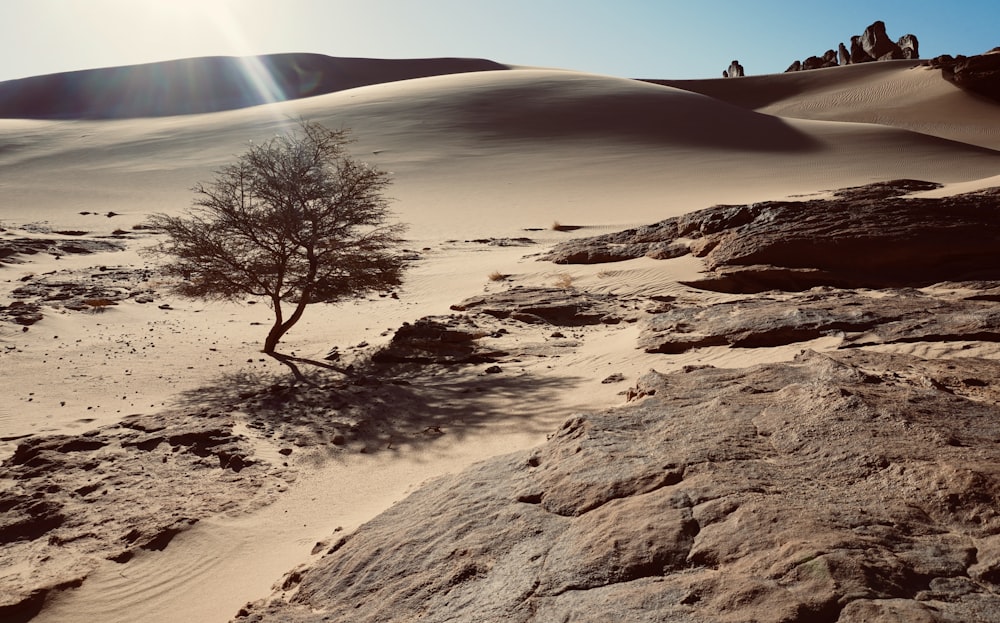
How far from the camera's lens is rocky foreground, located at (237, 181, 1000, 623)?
2.79 meters

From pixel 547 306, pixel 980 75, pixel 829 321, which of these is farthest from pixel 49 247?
pixel 980 75

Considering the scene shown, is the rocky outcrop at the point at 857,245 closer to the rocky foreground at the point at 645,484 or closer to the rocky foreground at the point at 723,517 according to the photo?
the rocky foreground at the point at 645,484

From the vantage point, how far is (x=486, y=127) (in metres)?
43.1

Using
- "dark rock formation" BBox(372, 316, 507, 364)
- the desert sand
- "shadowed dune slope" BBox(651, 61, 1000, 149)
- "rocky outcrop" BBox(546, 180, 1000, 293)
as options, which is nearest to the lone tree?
the desert sand

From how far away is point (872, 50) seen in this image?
293 ft

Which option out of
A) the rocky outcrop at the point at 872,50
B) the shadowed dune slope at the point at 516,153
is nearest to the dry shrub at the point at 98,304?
the shadowed dune slope at the point at 516,153

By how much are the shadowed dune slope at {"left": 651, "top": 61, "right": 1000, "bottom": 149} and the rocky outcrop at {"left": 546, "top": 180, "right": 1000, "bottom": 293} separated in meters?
46.9

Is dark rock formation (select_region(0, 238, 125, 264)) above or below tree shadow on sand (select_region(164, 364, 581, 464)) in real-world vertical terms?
above

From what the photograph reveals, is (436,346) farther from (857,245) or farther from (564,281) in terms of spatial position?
(857,245)

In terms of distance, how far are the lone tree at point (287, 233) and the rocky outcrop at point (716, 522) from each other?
7189mm

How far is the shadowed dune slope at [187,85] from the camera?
71.6 metres

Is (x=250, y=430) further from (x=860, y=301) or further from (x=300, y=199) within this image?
(x=860, y=301)

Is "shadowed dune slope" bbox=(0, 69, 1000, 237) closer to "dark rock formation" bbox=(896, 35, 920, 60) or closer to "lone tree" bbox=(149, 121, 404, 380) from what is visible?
"lone tree" bbox=(149, 121, 404, 380)

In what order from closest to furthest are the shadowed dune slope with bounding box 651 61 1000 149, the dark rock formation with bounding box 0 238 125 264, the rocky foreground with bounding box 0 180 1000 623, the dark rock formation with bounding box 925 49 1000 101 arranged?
the rocky foreground with bounding box 0 180 1000 623 < the dark rock formation with bounding box 0 238 125 264 < the shadowed dune slope with bounding box 651 61 1000 149 < the dark rock formation with bounding box 925 49 1000 101
